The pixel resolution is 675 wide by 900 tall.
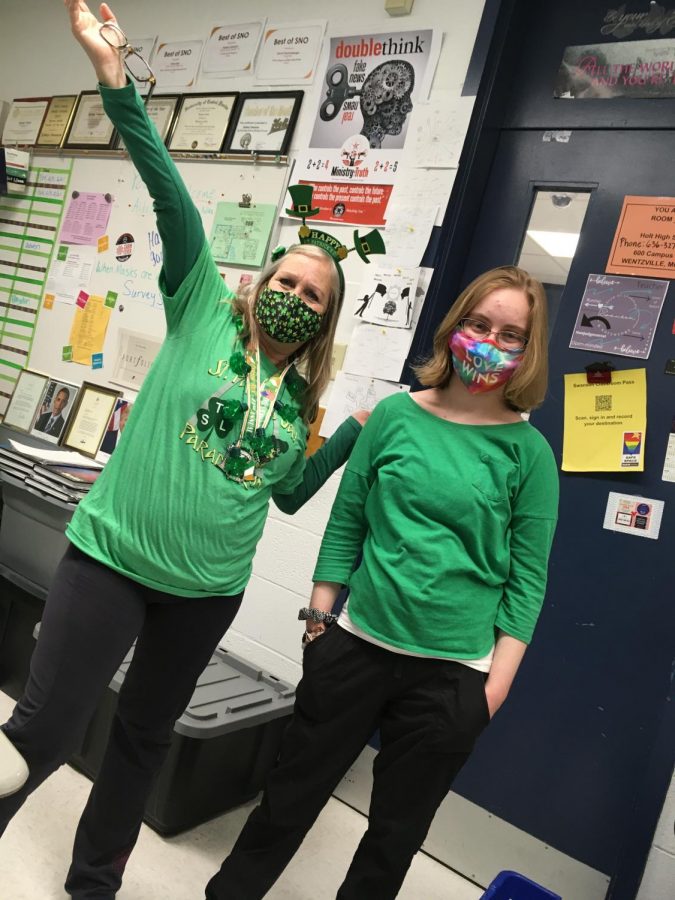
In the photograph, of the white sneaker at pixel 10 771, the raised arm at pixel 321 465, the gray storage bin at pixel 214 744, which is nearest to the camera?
the white sneaker at pixel 10 771

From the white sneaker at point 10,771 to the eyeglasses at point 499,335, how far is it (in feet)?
3.26

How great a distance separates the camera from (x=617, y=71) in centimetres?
209

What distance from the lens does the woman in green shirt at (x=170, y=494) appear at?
125cm

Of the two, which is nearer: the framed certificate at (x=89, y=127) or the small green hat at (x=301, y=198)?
the small green hat at (x=301, y=198)

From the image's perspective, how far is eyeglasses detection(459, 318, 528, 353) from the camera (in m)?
1.32

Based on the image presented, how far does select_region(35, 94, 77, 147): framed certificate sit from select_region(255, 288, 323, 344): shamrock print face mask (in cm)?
241

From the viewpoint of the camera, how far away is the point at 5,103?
3.47m

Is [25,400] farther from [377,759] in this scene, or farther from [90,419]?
[377,759]

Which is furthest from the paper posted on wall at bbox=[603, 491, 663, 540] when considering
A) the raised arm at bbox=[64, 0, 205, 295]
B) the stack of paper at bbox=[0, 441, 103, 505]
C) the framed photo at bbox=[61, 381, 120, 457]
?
the framed photo at bbox=[61, 381, 120, 457]

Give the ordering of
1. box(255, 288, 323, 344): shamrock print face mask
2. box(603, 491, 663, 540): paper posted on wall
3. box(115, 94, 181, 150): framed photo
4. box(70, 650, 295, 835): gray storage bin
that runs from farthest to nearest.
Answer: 1. box(115, 94, 181, 150): framed photo
2. box(603, 491, 663, 540): paper posted on wall
3. box(70, 650, 295, 835): gray storage bin
4. box(255, 288, 323, 344): shamrock print face mask

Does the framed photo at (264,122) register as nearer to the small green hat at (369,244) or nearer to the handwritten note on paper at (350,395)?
the handwritten note on paper at (350,395)

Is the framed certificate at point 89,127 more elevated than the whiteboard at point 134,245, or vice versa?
the framed certificate at point 89,127

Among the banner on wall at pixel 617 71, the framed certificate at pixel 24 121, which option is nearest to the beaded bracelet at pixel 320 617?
the banner on wall at pixel 617 71

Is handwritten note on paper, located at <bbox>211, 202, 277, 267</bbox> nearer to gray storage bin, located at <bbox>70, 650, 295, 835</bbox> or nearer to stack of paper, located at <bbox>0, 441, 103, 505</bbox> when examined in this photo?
stack of paper, located at <bbox>0, 441, 103, 505</bbox>
